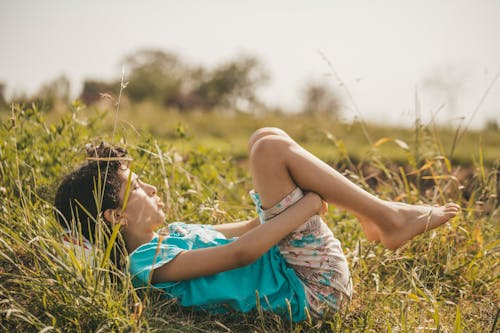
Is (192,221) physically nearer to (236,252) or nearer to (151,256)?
(151,256)

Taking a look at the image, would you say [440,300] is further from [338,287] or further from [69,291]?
[69,291]

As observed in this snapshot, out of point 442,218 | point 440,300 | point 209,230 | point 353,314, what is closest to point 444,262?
point 440,300

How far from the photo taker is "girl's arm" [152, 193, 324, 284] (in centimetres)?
187

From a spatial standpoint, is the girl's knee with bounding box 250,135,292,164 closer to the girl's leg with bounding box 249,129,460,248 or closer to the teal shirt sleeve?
the girl's leg with bounding box 249,129,460,248

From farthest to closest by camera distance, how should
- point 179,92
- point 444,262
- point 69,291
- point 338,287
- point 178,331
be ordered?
point 179,92 < point 444,262 < point 338,287 < point 178,331 < point 69,291

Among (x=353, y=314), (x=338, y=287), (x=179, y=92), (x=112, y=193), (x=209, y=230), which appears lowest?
(x=179, y=92)

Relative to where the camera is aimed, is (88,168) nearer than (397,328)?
No

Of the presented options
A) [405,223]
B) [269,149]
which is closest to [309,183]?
[269,149]

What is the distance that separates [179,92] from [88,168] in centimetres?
2381

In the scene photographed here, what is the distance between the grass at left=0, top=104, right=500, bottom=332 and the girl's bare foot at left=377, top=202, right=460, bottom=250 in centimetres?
13

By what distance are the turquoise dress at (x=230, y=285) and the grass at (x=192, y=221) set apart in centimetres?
6

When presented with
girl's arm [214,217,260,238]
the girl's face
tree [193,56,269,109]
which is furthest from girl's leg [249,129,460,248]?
tree [193,56,269,109]

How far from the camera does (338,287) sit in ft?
6.75

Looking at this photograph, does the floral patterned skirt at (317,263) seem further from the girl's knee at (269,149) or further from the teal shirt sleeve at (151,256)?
the teal shirt sleeve at (151,256)
